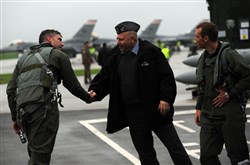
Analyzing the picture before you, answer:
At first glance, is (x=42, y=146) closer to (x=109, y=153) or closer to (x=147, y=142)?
(x=147, y=142)

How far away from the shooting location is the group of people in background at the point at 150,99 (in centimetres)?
565

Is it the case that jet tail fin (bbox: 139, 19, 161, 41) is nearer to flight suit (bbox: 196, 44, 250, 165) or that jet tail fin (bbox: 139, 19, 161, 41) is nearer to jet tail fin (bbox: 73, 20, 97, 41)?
jet tail fin (bbox: 73, 20, 97, 41)

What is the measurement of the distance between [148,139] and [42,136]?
1163 mm

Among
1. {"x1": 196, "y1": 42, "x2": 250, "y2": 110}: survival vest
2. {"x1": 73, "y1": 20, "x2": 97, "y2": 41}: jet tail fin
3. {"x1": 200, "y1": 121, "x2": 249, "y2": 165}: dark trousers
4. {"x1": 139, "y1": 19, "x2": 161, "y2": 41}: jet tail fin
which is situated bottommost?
{"x1": 139, "y1": 19, "x2": 161, "y2": 41}: jet tail fin

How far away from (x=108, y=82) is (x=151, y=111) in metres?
0.70

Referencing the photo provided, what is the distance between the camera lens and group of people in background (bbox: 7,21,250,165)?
565 centimetres

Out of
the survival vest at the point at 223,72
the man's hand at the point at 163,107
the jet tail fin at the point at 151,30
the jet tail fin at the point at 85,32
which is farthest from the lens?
the jet tail fin at the point at 151,30

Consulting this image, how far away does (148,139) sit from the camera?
598 cm

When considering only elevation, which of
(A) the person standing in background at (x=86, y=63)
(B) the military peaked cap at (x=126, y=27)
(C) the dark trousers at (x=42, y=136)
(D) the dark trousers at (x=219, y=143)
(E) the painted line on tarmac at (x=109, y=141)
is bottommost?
(A) the person standing in background at (x=86, y=63)

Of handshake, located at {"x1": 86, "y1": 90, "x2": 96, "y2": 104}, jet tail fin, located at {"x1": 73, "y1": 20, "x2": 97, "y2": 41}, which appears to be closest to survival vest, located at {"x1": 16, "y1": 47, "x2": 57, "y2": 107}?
handshake, located at {"x1": 86, "y1": 90, "x2": 96, "y2": 104}

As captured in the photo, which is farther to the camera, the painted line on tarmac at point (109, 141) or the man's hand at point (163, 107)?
the painted line on tarmac at point (109, 141)

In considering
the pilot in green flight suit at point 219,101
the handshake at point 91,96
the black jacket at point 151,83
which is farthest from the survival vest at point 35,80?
the pilot in green flight suit at point 219,101

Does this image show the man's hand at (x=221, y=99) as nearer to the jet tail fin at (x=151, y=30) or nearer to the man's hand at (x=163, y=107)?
the man's hand at (x=163, y=107)

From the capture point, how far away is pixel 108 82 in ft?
20.7
